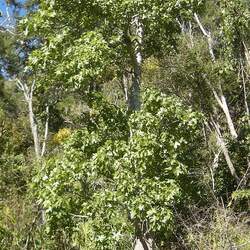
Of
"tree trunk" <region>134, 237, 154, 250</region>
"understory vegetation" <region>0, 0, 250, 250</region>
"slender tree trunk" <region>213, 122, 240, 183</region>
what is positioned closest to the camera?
"understory vegetation" <region>0, 0, 250, 250</region>

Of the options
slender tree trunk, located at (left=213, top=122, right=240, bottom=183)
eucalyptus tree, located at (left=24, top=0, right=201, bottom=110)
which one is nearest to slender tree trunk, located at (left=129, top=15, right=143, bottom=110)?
eucalyptus tree, located at (left=24, top=0, right=201, bottom=110)

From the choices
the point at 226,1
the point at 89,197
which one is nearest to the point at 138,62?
the point at 89,197

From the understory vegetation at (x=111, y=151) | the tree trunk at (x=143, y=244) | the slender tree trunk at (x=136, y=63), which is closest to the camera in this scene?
the understory vegetation at (x=111, y=151)

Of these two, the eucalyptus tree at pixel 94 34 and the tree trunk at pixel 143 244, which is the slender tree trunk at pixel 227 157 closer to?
the eucalyptus tree at pixel 94 34

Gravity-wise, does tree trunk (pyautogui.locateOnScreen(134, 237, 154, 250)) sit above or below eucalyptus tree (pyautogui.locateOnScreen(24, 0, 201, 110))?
below

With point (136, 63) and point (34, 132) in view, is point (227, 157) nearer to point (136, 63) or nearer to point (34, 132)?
point (136, 63)

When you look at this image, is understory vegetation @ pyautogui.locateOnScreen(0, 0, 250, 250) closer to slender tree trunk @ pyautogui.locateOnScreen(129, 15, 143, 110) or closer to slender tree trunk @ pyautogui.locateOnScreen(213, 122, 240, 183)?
slender tree trunk @ pyautogui.locateOnScreen(129, 15, 143, 110)

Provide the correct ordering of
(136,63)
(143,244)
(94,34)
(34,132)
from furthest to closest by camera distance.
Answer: (34,132), (136,63), (143,244), (94,34)

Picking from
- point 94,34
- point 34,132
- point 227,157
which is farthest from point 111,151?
point 34,132

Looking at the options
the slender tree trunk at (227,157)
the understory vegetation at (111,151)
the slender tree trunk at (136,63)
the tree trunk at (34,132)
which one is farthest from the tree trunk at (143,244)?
the tree trunk at (34,132)

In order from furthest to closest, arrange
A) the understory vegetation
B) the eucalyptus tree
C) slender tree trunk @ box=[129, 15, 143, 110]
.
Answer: slender tree trunk @ box=[129, 15, 143, 110], the eucalyptus tree, the understory vegetation

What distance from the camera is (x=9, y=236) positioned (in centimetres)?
809

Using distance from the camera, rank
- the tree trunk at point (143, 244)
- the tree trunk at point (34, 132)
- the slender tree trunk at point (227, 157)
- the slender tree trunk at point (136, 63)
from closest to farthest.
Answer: the tree trunk at point (143, 244) < the slender tree trunk at point (136, 63) < the slender tree trunk at point (227, 157) < the tree trunk at point (34, 132)

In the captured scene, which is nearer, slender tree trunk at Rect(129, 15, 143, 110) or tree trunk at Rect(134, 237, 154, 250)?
tree trunk at Rect(134, 237, 154, 250)
